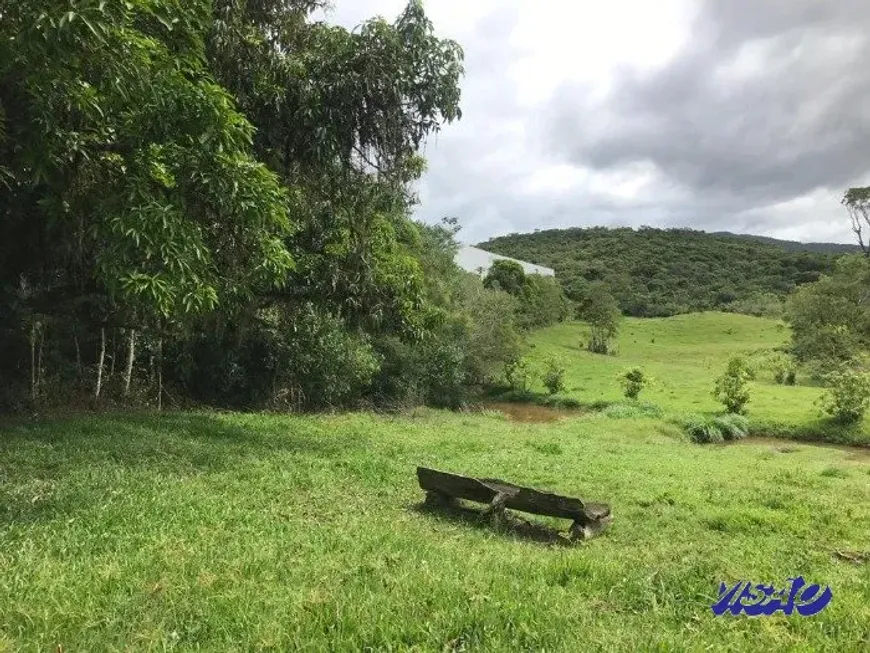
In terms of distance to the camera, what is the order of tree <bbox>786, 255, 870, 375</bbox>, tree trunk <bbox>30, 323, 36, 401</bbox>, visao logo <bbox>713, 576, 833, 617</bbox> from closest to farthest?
visao logo <bbox>713, 576, 833, 617</bbox> < tree trunk <bbox>30, 323, 36, 401</bbox> < tree <bbox>786, 255, 870, 375</bbox>

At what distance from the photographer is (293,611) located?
389 cm

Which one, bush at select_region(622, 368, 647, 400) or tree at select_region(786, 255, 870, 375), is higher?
tree at select_region(786, 255, 870, 375)

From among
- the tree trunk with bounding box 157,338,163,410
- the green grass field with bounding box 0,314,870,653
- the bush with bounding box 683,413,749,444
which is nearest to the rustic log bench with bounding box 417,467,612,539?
the green grass field with bounding box 0,314,870,653

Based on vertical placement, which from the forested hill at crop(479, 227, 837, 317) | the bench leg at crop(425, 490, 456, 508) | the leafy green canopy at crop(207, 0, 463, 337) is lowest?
the bench leg at crop(425, 490, 456, 508)

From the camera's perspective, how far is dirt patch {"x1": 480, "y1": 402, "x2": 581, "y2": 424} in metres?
27.6

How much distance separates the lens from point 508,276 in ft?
184

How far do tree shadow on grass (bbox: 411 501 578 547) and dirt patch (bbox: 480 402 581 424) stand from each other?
18.6 meters

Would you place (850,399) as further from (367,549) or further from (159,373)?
(367,549)

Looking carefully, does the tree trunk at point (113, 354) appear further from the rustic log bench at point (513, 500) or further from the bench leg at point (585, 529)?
the bench leg at point (585, 529)

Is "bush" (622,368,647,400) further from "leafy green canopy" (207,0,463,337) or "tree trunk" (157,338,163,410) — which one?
"tree trunk" (157,338,163,410)

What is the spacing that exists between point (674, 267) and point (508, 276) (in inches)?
1849

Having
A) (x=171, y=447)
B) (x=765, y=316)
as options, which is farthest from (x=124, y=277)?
(x=765, y=316)

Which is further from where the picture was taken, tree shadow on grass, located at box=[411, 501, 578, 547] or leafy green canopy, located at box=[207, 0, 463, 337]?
leafy green canopy, located at box=[207, 0, 463, 337]

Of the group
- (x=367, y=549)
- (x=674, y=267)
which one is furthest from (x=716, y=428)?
(x=674, y=267)
